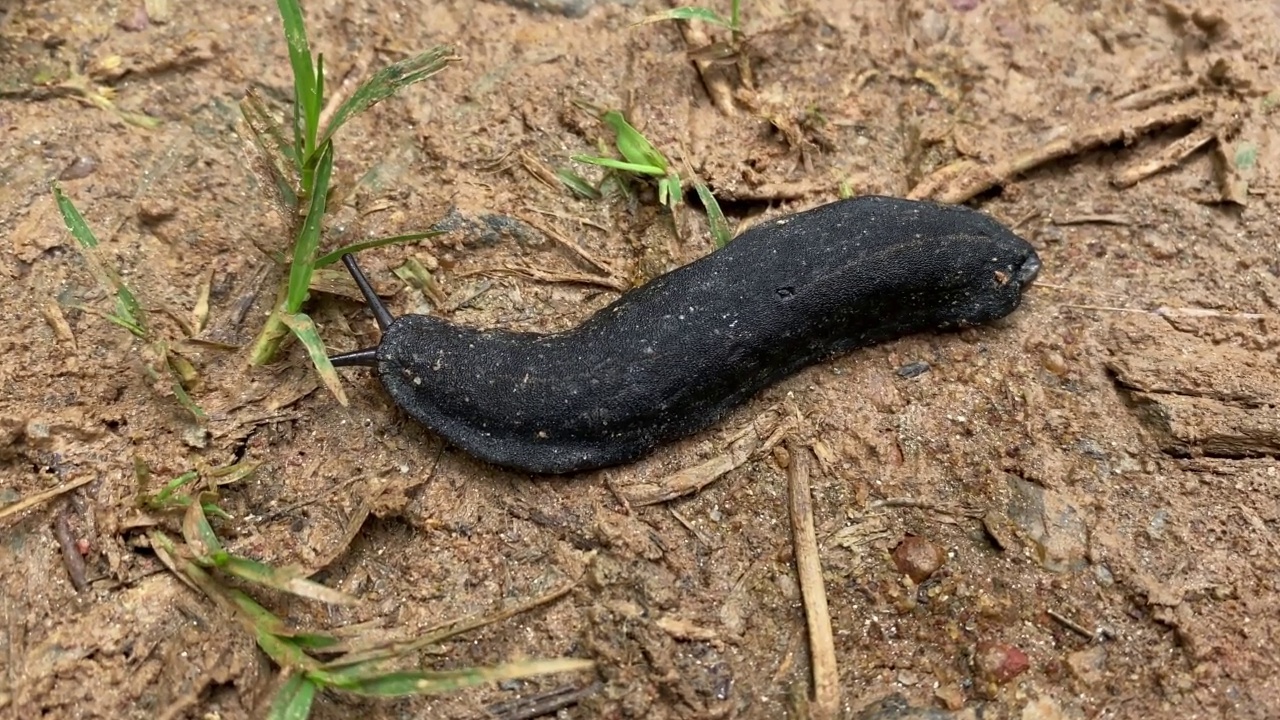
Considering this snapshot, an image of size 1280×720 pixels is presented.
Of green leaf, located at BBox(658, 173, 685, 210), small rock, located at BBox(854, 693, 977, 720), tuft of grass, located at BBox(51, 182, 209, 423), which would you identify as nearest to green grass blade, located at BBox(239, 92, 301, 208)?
tuft of grass, located at BBox(51, 182, 209, 423)

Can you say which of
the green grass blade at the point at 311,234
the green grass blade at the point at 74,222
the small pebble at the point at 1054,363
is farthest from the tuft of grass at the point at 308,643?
the small pebble at the point at 1054,363

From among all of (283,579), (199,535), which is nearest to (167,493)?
(199,535)

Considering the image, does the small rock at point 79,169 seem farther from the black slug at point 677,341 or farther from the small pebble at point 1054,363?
the small pebble at point 1054,363

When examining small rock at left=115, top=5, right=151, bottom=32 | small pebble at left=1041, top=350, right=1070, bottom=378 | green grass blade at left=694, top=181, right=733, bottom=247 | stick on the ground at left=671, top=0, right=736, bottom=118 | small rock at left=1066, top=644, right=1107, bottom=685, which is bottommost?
small rock at left=1066, top=644, right=1107, bottom=685

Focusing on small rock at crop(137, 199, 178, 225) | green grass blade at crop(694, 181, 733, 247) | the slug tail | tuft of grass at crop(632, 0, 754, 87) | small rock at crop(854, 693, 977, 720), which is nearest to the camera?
small rock at crop(854, 693, 977, 720)

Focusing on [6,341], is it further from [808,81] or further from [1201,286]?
[1201,286]

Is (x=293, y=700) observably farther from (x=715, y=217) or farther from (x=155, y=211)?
(x=715, y=217)

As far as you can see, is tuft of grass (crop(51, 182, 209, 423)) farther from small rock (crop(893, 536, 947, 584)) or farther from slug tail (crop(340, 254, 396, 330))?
small rock (crop(893, 536, 947, 584))

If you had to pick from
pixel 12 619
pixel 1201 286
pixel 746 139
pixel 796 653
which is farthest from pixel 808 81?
pixel 12 619
